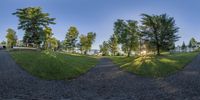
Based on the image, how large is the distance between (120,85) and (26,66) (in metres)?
13.3

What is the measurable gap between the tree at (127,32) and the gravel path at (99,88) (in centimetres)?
4305

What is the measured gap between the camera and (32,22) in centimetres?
6962

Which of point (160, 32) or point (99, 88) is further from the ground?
point (160, 32)

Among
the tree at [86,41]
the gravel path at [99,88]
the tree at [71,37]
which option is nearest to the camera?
the gravel path at [99,88]

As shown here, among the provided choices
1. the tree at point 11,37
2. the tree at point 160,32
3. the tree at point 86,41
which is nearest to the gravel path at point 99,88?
the tree at point 160,32

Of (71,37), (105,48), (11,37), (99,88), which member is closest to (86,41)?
(71,37)

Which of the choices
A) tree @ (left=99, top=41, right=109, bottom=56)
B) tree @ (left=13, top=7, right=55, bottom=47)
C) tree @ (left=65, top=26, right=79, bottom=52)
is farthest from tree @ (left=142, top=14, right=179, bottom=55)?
tree @ (left=99, top=41, right=109, bottom=56)

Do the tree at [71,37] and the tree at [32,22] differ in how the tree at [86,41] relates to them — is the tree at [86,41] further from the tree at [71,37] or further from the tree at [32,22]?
the tree at [32,22]

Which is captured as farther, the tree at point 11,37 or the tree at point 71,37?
the tree at point 11,37

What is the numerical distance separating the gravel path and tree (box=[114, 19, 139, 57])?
43.1 meters

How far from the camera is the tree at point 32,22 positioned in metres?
69.4

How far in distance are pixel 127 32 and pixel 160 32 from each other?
1457 cm

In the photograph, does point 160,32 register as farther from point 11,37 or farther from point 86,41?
point 11,37

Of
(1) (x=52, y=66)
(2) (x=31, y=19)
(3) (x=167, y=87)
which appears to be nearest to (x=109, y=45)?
(2) (x=31, y=19)
